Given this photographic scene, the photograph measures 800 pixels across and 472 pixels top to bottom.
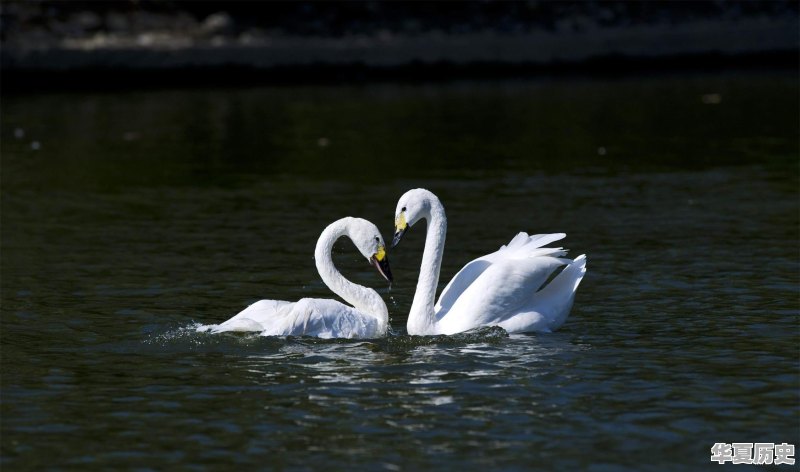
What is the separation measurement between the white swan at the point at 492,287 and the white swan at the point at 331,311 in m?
0.30

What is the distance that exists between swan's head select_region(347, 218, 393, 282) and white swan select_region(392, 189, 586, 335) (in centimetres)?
25

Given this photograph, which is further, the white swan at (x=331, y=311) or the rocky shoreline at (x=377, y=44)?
the rocky shoreline at (x=377, y=44)

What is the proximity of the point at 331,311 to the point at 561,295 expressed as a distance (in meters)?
1.87

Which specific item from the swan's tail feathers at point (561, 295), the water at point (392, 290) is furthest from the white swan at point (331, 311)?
the swan's tail feathers at point (561, 295)

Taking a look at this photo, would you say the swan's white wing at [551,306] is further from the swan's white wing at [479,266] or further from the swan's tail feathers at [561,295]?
the swan's white wing at [479,266]

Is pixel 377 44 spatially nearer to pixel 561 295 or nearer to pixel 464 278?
pixel 464 278

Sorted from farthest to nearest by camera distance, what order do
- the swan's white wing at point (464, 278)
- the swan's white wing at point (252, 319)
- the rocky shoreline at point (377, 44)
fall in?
the rocky shoreline at point (377, 44) → the swan's white wing at point (464, 278) → the swan's white wing at point (252, 319)

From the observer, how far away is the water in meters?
8.69

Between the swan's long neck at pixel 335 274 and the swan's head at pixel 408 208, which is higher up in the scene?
the swan's head at pixel 408 208

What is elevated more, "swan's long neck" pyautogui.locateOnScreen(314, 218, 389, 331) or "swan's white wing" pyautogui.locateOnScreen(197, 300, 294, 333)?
"swan's long neck" pyautogui.locateOnScreen(314, 218, 389, 331)

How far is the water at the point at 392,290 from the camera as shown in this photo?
8.69 m

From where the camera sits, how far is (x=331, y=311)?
1111cm

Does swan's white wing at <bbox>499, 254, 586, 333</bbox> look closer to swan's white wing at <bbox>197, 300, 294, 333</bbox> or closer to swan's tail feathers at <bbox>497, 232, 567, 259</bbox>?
swan's tail feathers at <bbox>497, 232, 567, 259</bbox>

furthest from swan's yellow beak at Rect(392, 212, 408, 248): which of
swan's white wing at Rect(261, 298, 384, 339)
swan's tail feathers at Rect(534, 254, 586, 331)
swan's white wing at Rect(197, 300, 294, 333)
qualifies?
swan's tail feathers at Rect(534, 254, 586, 331)
